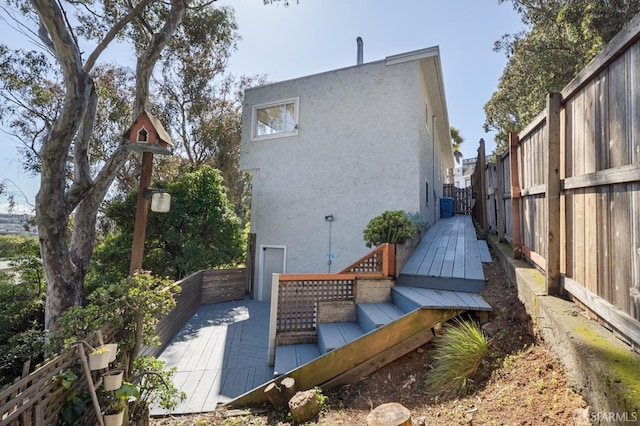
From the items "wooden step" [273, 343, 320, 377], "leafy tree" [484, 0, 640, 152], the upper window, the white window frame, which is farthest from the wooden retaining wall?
"leafy tree" [484, 0, 640, 152]

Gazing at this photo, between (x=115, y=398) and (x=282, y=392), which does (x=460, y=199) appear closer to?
(x=282, y=392)

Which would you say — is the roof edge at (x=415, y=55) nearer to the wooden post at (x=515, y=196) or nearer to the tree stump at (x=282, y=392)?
the wooden post at (x=515, y=196)

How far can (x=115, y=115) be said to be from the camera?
481 inches

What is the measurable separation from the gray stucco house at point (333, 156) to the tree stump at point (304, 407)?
5030mm

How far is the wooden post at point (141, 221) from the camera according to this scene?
3.89 m

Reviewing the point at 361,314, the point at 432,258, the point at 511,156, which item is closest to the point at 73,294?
the point at 361,314

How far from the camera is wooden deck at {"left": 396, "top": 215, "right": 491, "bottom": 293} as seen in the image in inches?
173

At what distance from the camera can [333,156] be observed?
8344mm

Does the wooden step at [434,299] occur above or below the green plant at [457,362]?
above

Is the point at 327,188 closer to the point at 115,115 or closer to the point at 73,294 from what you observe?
the point at 73,294

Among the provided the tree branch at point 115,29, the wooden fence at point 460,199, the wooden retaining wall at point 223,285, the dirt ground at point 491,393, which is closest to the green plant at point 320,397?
the dirt ground at point 491,393

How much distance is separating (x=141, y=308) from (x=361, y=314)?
293 centimetres

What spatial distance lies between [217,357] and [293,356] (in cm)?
173

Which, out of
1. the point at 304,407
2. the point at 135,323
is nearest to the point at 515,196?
the point at 304,407
